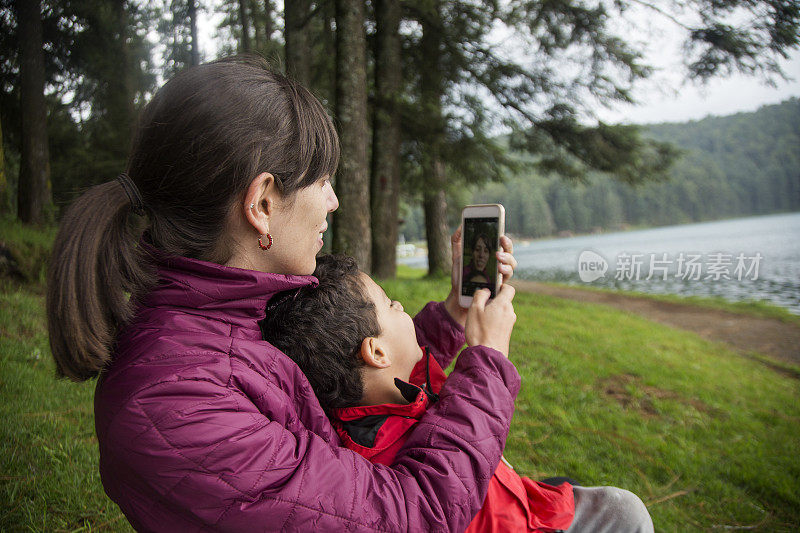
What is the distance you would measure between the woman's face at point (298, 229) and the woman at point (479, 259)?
0.52 meters

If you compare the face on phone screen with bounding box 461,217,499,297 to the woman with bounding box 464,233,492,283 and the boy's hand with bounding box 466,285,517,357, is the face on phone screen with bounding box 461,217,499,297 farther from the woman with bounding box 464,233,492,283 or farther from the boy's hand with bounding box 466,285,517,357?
the boy's hand with bounding box 466,285,517,357

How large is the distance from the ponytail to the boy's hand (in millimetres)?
768

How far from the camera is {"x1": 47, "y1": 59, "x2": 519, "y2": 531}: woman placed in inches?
31.8

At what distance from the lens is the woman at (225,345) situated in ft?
2.65

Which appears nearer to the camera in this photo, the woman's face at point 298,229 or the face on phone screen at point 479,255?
the woman's face at point 298,229

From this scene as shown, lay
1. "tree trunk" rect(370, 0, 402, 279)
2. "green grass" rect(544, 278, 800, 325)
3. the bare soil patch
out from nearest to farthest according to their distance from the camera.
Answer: the bare soil patch < "tree trunk" rect(370, 0, 402, 279) < "green grass" rect(544, 278, 800, 325)

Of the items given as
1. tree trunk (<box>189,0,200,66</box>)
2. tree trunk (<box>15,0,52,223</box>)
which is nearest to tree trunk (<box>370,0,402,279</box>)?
tree trunk (<box>189,0,200,66</box>)

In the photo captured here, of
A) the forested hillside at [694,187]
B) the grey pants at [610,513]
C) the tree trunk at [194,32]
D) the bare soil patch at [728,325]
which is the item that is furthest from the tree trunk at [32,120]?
the bare soil patch at [728,325]

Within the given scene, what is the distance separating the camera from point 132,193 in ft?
3.35

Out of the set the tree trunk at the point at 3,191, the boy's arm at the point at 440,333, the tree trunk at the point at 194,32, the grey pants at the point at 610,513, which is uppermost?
the tree trunk at the point at 194,32

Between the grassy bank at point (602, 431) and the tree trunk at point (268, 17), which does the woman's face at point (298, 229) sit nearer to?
the grassy bank at point (602, 431)

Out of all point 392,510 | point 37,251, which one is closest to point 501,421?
point 392,510

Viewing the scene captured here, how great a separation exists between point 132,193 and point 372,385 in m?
0.75

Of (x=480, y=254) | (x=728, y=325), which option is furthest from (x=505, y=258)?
(x=728, y=325)
